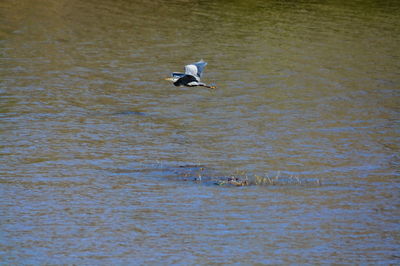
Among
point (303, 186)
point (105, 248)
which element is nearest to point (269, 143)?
point (303, 186)

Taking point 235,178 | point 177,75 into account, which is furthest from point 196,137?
point 235,178

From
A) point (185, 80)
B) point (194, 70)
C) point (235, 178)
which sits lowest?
point (235, 178)

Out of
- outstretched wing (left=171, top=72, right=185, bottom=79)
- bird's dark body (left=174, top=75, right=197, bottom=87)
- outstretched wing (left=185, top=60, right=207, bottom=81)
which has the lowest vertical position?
bird's dark body (left=174, top=75, right=197, bottom=87)

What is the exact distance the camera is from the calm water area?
39.7 feet

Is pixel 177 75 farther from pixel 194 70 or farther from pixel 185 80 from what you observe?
pixel 194 70

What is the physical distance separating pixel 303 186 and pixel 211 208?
2.02m

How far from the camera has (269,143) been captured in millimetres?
17312

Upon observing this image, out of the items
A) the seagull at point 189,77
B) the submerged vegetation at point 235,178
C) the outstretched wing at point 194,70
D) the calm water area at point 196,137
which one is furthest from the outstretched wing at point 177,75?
the submerged vegetation at point 235,178

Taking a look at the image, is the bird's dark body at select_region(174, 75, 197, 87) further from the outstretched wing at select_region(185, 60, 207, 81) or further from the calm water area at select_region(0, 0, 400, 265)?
the calm water area at select_region(0, 0, 400, 265)

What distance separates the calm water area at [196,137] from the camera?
476 inches

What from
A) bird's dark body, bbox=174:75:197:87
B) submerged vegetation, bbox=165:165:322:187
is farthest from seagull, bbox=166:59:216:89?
submerged vegetation, bbox=165:165:322:187

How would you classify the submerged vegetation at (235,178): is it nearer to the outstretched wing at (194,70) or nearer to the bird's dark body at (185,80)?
the bird's dark body at (185,80)

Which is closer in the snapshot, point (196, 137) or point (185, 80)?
point (185, 80)

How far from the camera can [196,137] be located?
17750 millimetres
